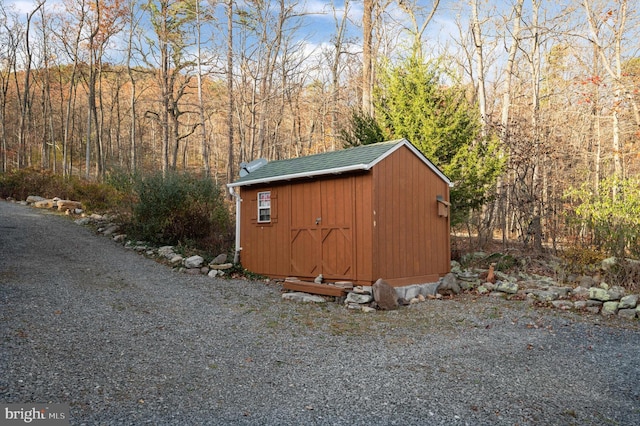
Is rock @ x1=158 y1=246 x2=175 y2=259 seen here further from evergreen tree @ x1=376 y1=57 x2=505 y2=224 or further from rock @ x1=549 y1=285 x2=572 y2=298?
rock @ x1=549 y1=285 x2=572 y2=298

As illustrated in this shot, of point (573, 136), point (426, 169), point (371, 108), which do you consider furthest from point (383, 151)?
point (573, 136)

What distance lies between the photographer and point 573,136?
20.5 metres

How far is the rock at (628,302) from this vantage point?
7089 mm

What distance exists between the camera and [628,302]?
23.3ft

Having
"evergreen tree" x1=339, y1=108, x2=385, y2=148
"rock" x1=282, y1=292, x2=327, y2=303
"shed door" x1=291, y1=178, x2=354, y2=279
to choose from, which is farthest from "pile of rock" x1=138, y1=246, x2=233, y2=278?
"evergreen tree" x1=339, y1=108, x2=385, y2=148

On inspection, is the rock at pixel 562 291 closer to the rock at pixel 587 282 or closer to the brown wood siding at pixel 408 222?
the rock at pixel 587 282

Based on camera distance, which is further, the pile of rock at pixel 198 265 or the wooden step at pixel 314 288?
the pile of rock at pixel 198 265

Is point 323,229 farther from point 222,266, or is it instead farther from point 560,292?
point 560,292

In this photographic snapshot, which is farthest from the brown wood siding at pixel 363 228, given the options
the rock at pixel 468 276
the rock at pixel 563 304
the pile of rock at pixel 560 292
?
the rock at pixel 563 304

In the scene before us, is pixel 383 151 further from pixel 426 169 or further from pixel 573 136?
pixel 573 136

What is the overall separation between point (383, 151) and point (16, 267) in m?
7.57

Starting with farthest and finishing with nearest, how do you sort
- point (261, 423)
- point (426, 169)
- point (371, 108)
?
point (371, 108), point (426, 169), point (261, 423)

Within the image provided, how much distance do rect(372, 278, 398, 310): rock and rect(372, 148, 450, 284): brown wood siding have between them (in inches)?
13.2

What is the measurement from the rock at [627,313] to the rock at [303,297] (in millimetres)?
4834
